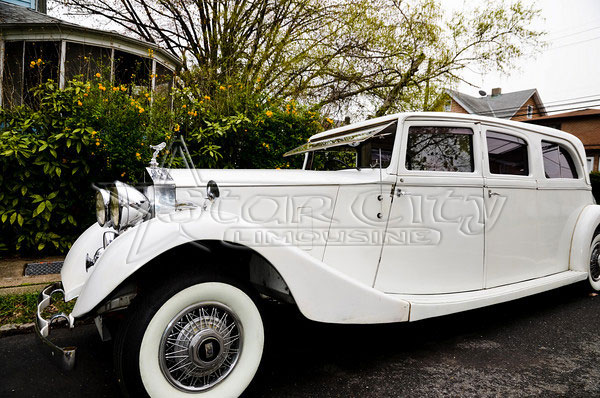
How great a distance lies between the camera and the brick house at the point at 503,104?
30.6 meters

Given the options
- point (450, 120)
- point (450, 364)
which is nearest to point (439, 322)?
point (450, 364)

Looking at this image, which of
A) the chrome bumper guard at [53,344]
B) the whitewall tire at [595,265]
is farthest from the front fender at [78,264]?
the whitewall tire at [595,265]

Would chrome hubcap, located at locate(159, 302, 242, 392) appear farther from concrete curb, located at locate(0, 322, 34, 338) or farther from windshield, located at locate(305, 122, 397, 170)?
concrete curb, located at locate(0, 322, 34, 338)

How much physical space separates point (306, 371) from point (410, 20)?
35.5 ft

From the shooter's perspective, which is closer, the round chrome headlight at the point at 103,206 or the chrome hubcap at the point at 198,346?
the chrome hubcap at the point at 198,346

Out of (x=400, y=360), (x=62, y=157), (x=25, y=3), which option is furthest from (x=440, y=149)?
(x=25, y=3)

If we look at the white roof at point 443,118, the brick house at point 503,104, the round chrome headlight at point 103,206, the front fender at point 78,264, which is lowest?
the front fender at point 78,264

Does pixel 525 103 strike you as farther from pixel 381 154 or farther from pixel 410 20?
pixel 381 154

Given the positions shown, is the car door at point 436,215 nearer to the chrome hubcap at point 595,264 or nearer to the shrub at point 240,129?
the chrome hubcap at point 595,264

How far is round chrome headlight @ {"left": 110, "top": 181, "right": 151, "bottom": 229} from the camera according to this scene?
1.98 metres

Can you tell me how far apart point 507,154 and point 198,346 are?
2.79 metres

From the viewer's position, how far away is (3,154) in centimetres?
373

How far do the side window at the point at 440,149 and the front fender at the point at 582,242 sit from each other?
5.51 ft

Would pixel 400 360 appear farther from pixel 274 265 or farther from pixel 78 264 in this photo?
pixel 78 264
